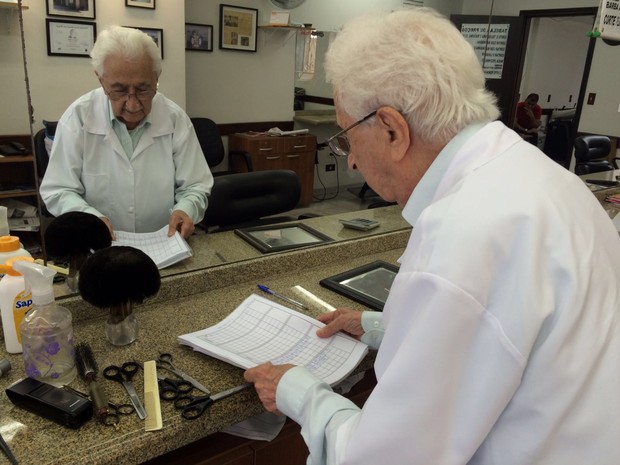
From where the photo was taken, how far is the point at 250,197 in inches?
67.4

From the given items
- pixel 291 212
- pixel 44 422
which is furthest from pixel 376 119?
pixel 291 212

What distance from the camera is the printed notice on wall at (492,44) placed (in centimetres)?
191

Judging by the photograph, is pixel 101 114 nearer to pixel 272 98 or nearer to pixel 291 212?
pixel 272 98

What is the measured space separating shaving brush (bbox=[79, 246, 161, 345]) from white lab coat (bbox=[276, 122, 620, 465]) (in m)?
0.62

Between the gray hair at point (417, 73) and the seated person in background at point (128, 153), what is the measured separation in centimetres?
77

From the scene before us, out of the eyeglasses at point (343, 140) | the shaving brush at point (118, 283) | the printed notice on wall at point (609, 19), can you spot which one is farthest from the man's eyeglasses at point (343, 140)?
the printed notice on wall at point (609, 19)

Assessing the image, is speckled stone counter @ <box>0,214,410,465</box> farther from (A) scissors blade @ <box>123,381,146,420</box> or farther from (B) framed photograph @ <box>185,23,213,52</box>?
(B) framed photograph @ <box>185,23,213,52</box>

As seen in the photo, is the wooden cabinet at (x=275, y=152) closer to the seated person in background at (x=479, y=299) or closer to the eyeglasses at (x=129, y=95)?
the eyeglasses at (x=129, y=95)

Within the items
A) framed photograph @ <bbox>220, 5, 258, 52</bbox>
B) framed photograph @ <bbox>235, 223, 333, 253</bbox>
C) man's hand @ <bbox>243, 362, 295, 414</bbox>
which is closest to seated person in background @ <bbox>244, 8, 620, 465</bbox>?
man's hand @ <bbox>243, 362, 295, 414</bbox>

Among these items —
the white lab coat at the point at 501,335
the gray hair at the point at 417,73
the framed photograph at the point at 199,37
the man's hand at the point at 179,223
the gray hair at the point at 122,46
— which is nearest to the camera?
the white lab coat at the point at 501,335

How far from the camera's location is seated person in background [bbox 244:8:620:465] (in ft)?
1.98

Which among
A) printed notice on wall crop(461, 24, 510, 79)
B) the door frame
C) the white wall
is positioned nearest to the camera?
the white wall

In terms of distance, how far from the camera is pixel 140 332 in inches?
47.9

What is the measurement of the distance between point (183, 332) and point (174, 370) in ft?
0.64
